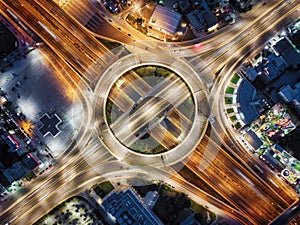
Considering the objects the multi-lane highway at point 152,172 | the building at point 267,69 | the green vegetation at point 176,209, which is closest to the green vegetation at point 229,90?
the multi-lane highway at point 152,172

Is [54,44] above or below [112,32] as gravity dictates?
above

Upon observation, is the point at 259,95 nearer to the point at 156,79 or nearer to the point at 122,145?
the point at 156,79

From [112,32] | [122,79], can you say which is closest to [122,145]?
[122,79]

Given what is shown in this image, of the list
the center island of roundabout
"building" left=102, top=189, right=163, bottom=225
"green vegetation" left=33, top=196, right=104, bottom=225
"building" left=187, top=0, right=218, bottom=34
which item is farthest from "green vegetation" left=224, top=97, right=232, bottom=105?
"green vegetation" left=33, top=196, right=104, bottom=225

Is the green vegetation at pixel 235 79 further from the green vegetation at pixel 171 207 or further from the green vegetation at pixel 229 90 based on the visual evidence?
the green vegetation at pixel 171 207

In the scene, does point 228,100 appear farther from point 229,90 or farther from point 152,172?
point 152,172

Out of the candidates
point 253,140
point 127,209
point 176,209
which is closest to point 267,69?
point 253,140
